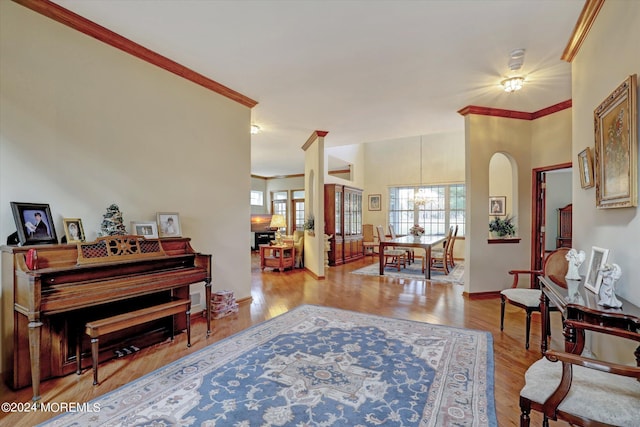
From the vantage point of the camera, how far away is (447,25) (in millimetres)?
2576

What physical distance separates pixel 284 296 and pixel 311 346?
1.88m

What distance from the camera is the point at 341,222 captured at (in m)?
7.87

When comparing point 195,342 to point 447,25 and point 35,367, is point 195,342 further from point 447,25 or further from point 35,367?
point 447,25

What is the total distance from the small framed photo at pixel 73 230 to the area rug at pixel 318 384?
1.23 metres

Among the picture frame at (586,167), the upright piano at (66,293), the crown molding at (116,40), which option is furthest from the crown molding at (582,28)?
the upright piano at (66,293)

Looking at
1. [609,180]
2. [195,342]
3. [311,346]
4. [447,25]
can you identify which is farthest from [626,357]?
[195,342]

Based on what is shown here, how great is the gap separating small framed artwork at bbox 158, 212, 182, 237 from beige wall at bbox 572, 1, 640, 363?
12.2 ft

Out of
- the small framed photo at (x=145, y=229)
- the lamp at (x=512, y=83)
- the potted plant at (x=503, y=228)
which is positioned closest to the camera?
the small framed photo at (x=145, y=229)

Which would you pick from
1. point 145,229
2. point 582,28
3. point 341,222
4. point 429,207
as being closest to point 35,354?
point 145,229

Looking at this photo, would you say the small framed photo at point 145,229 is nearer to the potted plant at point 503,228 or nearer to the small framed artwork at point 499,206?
the potted plant at point 503,228

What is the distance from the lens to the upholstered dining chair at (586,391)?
1.22 metres

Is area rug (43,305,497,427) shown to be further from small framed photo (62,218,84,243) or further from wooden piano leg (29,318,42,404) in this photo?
small framed photo (62,218,84,243)

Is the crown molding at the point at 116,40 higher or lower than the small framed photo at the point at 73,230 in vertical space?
higher

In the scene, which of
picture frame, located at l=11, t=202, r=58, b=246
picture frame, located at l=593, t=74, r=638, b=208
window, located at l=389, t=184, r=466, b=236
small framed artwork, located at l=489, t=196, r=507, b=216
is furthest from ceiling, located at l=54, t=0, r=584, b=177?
window, located at l=389, t=184, r=466, b=236
